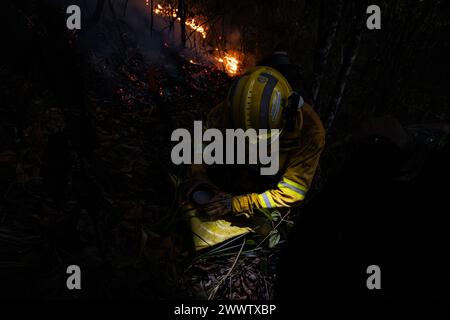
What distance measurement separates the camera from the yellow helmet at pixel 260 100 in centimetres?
234

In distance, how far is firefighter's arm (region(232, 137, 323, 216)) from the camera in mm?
2664

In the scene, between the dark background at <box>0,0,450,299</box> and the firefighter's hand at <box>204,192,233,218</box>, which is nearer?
the dark background at <box>0,0,450,299</box>

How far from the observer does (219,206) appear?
291 centimetres

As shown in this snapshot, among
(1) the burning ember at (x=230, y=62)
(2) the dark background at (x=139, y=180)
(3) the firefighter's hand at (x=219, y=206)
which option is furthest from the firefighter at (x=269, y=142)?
(1) the burning ember at (x=230, y=62)

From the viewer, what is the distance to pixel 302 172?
2.68m

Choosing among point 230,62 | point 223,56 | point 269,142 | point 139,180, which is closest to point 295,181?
point 269,142

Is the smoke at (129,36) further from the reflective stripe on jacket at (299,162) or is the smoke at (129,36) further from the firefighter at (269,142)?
the reflective stripe on jacket at (299,162)

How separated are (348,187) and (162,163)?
316cm

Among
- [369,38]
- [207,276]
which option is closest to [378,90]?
[369,38]

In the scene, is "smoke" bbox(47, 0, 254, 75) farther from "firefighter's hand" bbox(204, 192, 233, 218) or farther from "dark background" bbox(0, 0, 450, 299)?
"firefighter's hand" bbox(204, 192, 233, 218)

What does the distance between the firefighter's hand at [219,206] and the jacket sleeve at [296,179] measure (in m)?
0.27
